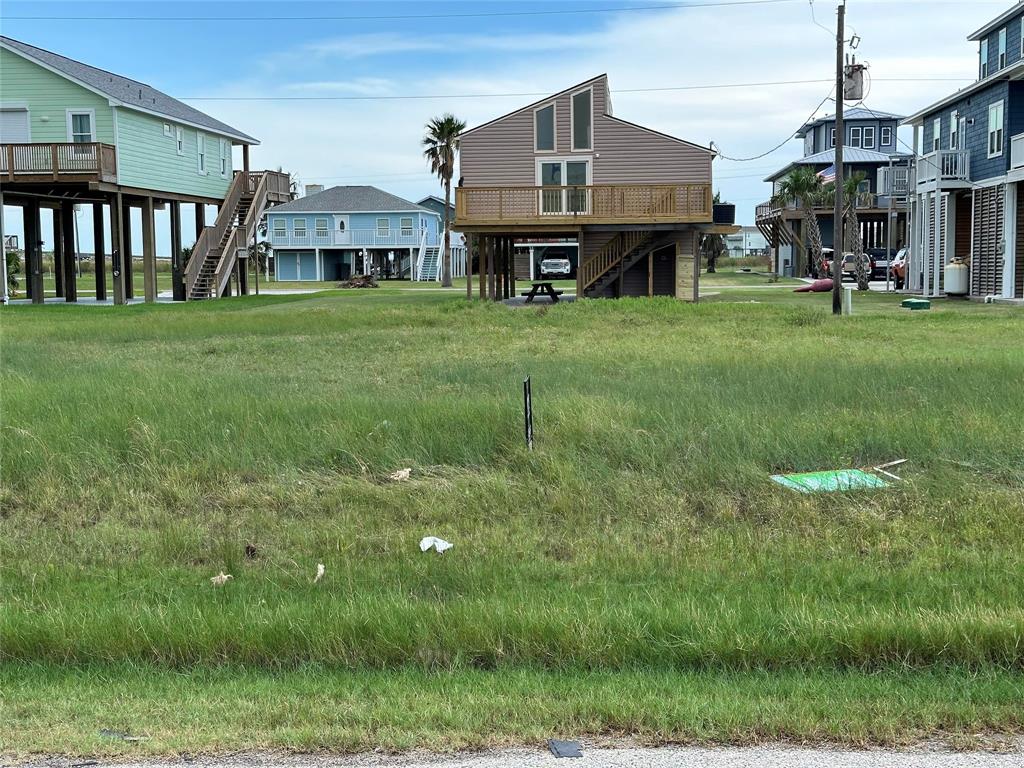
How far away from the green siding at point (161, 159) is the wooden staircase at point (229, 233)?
85cm

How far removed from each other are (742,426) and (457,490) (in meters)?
2.86

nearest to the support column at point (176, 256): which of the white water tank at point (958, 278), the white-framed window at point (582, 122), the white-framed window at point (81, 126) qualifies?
the white-framed window at point (81, 126)

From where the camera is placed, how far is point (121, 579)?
22.0 feet

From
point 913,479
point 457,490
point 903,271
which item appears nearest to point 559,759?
point 457,490

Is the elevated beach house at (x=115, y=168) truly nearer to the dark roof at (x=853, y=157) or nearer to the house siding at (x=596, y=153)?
the house siding at (x=596, y=153)

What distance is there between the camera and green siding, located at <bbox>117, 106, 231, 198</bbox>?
3509cm

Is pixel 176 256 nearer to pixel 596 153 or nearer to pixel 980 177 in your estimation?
pixel 596 153

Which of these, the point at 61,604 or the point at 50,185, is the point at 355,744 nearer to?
the point at 61,604

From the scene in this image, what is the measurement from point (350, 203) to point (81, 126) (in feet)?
134

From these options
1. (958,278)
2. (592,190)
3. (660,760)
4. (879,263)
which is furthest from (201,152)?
(660,760)

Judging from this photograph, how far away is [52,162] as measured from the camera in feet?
106

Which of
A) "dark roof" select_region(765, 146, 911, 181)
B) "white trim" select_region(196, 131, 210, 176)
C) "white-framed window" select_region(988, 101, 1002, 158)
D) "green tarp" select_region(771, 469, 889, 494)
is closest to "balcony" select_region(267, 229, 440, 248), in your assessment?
"dark roof" select_region(765, 146, 911, 181)

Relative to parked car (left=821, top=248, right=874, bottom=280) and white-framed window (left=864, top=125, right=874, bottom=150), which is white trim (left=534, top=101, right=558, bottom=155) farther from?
white-framed window (left=864, top=125, right=874, bottom=150)

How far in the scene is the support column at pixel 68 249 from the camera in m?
38.5
